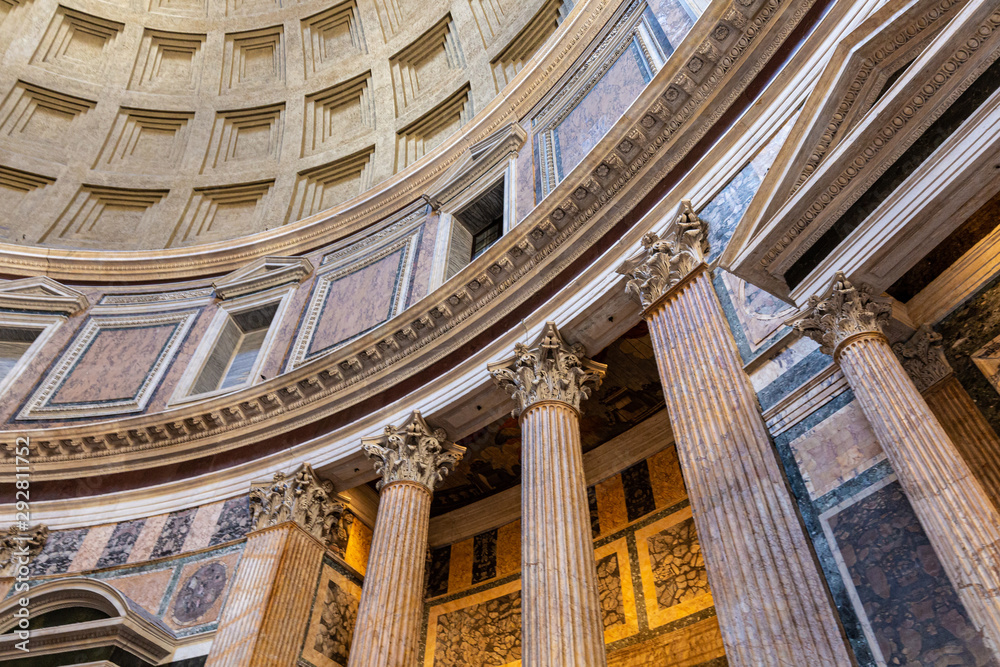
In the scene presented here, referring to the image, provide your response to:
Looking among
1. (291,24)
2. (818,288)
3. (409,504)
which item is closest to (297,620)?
(409,504)

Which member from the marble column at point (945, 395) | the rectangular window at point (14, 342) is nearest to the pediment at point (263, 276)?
the rectangular window at point (14, 342)

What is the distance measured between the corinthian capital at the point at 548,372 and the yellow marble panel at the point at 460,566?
4.48 metres

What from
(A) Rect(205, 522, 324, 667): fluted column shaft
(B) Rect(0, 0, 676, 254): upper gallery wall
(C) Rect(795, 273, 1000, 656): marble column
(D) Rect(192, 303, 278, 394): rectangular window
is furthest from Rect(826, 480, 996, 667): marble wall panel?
(B) Rect(0, 0, 676, 254): upper gallery wall

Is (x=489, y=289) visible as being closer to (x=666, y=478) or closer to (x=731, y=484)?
(x=666, y=478)

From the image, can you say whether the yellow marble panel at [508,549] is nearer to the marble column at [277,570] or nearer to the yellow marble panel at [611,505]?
the yellow marble panel at [611,505]

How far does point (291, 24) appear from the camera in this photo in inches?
851

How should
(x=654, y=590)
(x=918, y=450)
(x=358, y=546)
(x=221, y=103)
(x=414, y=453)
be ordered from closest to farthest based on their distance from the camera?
(x=918, y=450)
(x=414, y=453)
(x=654, y=590)
(x=358, y=546)
(x=221, y=103)

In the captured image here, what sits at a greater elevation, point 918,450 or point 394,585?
point 394,585

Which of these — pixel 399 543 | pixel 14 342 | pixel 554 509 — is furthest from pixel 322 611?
pixel 14 342

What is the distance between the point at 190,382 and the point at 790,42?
1134 centimetres

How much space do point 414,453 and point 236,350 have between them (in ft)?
23.8

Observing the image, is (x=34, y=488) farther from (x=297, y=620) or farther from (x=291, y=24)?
(x=291, y=24)

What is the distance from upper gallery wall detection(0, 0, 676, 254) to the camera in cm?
1772

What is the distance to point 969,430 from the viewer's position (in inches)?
196
